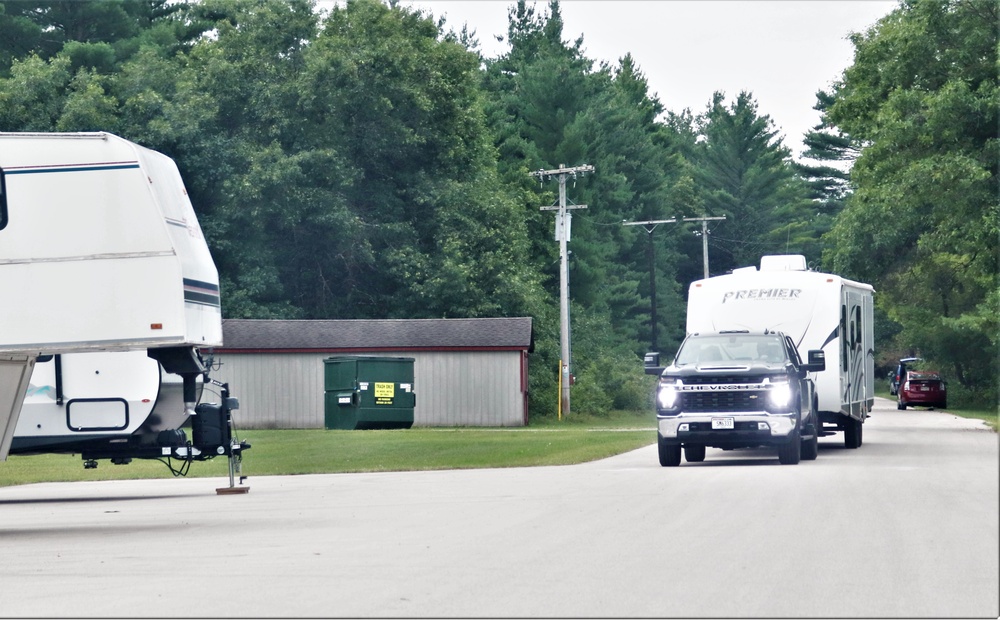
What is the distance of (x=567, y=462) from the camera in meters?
25.1

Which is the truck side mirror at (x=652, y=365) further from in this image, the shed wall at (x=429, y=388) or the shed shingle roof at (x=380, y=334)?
the shed wall at (x=429, y=388)

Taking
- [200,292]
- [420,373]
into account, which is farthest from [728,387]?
[420,373]

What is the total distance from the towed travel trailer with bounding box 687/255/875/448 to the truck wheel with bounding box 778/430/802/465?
2.87 meters

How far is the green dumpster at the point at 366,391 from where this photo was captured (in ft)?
130

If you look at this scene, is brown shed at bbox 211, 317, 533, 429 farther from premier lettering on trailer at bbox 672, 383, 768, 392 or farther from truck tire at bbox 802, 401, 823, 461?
premier lettering on trailer at bbox 672, 383, 768, 392

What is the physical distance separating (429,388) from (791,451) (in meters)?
22.0

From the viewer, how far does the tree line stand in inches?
1613

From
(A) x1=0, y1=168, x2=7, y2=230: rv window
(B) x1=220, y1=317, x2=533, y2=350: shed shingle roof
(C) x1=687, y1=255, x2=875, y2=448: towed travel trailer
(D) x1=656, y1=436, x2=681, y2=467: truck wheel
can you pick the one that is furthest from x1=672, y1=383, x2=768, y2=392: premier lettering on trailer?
(B) x1=220, y1=317, x2=533, y2=350: shed shingle roof

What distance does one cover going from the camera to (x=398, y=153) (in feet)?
183

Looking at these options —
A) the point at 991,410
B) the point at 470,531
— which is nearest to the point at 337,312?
the point at 991,410

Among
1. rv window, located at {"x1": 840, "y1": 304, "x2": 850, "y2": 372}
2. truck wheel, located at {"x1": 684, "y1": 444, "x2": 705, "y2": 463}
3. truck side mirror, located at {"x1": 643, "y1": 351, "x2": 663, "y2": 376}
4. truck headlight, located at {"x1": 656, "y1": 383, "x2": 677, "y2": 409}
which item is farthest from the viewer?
rv window, located at {"x1": 840, "y1": 304, "x2": 850, "y2": 372}

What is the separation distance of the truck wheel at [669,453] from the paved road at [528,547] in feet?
4.87

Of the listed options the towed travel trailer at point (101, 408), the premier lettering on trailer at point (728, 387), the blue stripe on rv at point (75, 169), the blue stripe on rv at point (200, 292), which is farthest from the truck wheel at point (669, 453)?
the blue stripe on rv at point (75, 169)

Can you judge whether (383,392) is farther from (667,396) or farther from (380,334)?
(667,396)
